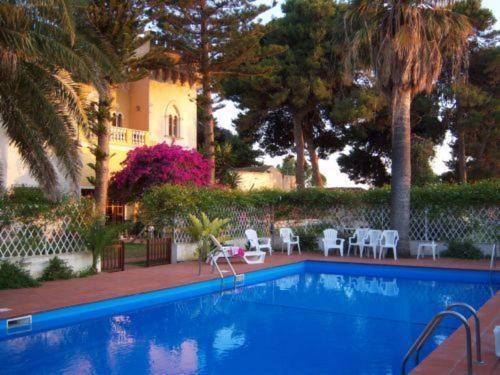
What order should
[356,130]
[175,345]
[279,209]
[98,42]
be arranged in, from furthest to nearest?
1. [356,130]
2. [279,209]
3. [98,42]
4. [175,345]

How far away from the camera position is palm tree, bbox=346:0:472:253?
40.5 feet

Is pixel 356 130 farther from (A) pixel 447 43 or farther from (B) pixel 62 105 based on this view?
(B) pixel 62 105

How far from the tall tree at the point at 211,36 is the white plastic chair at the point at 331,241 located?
20.5 feet

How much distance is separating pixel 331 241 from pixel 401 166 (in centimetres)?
286

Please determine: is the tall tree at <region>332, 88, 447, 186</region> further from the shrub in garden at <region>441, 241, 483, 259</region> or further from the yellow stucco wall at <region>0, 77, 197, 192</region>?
the shrub in garden at <region>441, 241, 483, 259</region>

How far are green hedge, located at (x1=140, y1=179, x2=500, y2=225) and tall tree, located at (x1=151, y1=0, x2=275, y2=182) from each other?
4.21m

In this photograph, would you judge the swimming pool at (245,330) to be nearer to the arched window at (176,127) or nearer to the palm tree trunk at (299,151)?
the palm tree trunk at (299,151)

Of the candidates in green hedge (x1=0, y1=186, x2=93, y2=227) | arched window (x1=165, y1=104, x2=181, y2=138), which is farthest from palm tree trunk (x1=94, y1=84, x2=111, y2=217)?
arched window (x1=165, y1=104, x2=181, y2=138)

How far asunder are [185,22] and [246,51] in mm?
2534

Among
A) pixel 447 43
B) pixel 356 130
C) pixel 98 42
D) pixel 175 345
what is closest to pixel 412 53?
pixel 447 43

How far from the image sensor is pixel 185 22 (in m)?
19.1

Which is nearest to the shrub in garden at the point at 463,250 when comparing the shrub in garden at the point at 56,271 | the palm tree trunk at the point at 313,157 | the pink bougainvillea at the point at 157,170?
the pink bougainvillea at the point at 157,170

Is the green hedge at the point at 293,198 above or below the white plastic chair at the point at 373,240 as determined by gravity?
above

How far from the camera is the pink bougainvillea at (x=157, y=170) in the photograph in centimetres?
1694
